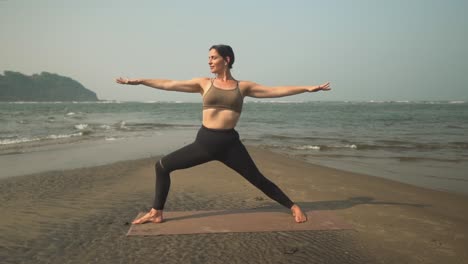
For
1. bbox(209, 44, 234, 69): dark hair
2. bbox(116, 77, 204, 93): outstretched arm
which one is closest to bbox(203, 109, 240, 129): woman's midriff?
bbox(116, 77, 204, 93): outstretched arm

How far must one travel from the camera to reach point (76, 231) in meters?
4.03

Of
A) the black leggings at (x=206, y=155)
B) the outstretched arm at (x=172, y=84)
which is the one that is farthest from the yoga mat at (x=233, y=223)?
the outstretched arm at (x=172, y=84)

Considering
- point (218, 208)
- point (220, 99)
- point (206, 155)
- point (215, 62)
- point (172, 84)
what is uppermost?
point (215, 62)

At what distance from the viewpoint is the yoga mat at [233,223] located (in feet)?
13.3

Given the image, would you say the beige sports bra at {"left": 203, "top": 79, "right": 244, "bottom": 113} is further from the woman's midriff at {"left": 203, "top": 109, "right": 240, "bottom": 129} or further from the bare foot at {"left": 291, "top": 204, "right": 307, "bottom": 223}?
the bare foot at {"left": 291, "top": 204, "right": 307, "bottom": 223}

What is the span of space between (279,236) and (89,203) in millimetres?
2951

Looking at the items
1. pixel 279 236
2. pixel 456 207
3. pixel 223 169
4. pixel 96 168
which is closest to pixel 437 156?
pixel 456 207

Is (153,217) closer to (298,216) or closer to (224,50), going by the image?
(298,216)

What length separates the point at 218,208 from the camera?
5168 mm

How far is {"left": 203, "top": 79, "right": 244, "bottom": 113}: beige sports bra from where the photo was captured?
13.6 ft

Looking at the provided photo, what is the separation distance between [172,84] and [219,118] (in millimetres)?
740

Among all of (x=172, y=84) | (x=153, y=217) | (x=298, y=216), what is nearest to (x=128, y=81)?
(x=172, y=84)

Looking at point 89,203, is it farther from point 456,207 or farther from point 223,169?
point 456,207

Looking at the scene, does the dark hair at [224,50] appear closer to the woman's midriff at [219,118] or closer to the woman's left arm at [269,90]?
the woman's left arm at [269,90]
